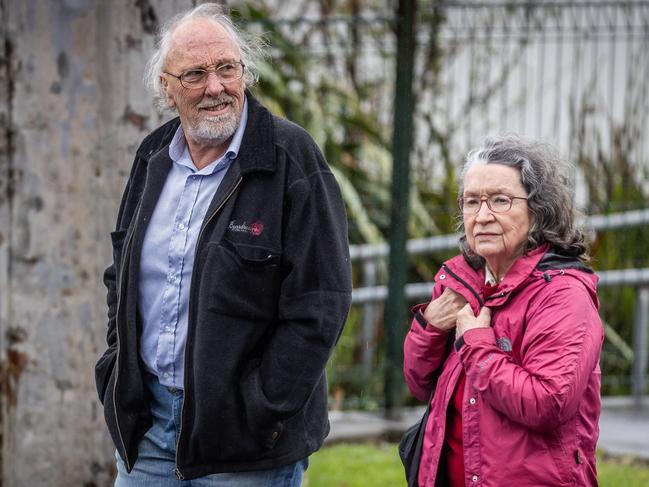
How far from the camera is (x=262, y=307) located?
293 centimetres

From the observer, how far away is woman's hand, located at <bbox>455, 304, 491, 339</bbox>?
→ 293 cm

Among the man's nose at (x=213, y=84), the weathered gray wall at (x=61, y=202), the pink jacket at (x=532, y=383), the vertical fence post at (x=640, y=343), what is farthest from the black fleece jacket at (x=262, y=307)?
the vertical fence post at (x=640, y=343)

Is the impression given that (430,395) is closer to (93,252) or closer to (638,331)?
(93,252)

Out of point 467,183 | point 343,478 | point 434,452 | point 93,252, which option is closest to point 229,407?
point 434,452

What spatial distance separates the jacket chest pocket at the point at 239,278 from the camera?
2.89m

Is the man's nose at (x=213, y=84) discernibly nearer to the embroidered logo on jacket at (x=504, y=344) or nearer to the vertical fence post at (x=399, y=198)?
the embroidered logo on jacket at (x=504, y=344)

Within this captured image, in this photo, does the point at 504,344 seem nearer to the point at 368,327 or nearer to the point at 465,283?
the point at 465,283

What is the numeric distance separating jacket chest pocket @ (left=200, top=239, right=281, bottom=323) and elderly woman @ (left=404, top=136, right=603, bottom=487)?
49cm

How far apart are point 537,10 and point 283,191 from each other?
4.51 meters

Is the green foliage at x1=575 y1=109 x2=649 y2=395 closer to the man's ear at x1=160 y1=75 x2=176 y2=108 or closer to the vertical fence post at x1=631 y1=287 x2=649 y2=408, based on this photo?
the vertical fence post at x1=631 y1=287 x2=649 y2=408

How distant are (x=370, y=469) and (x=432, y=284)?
72.9 inches

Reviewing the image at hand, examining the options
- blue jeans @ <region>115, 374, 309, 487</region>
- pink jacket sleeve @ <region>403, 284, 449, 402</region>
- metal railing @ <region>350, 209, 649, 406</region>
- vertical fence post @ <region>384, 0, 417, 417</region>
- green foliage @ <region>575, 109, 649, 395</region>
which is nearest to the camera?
blue jeans @ <region>115, 374, 309, 487</region>

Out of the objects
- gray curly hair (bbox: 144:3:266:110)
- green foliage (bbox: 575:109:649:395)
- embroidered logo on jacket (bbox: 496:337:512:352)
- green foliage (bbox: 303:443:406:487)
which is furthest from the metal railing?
embroidered logo on jacket (bbox: 496:337:512:352)

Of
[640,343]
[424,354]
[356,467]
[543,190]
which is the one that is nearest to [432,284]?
[640,343]
